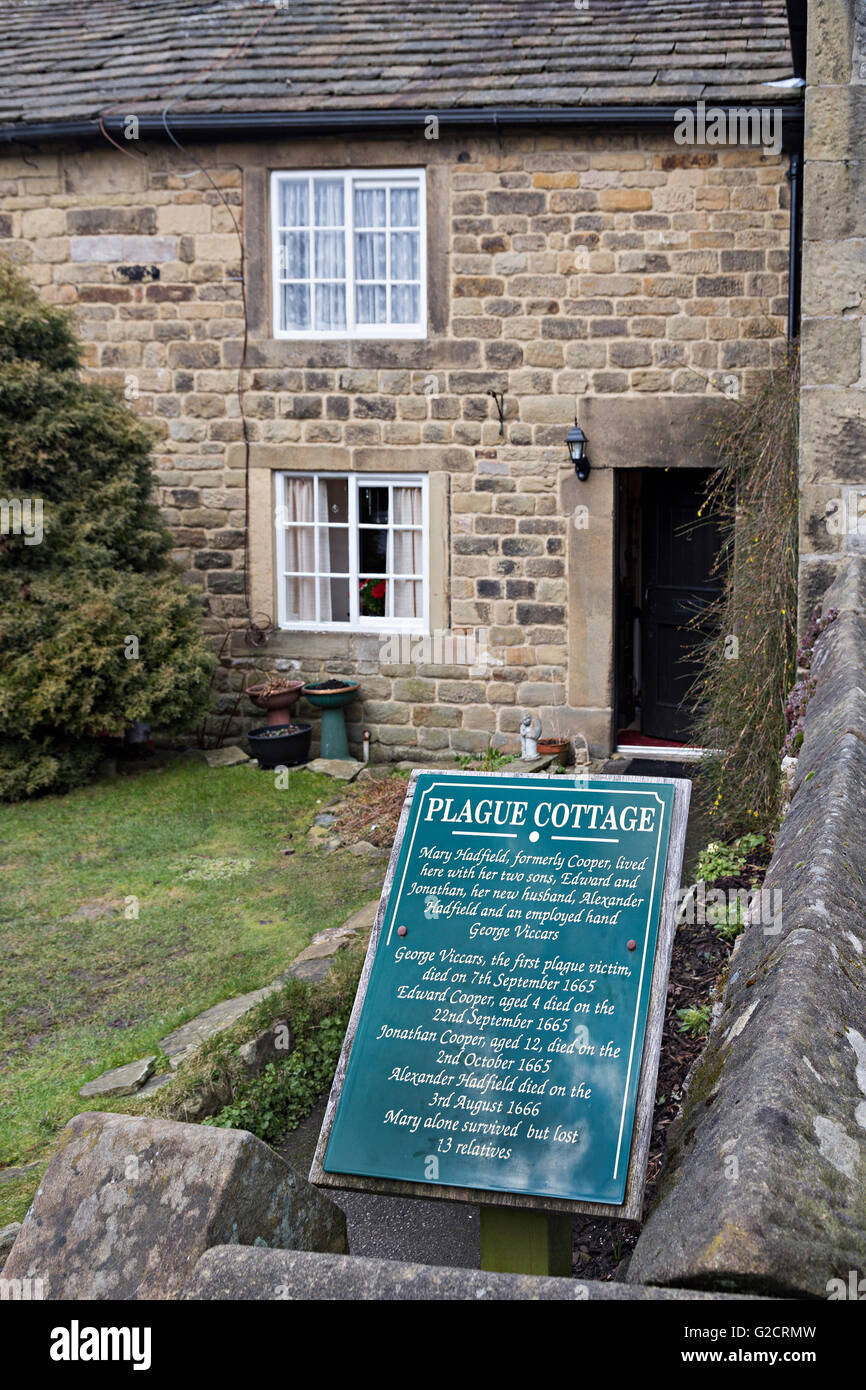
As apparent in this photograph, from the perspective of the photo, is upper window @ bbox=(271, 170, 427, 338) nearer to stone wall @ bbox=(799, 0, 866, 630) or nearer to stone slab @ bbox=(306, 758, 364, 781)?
stone slab @ bbox=(306, 758, 364, 781)

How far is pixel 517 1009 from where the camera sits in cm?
286

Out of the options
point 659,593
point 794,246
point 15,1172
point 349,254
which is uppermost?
point 349,254

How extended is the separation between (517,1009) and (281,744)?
25.1 ft

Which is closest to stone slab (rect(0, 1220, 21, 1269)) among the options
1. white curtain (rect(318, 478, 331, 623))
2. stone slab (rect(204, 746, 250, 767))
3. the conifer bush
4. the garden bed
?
the garden bed

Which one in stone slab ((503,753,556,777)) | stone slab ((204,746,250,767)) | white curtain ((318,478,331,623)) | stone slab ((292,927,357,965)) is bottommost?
stone slab ((292,927,357,965))

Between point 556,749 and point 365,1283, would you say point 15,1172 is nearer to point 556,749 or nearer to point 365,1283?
point 365,1283

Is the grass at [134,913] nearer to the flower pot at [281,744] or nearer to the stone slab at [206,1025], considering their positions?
the stone slab at [206,1025]

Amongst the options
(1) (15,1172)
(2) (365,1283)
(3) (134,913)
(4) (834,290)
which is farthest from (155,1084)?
(4) (834,290)

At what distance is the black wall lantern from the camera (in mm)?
9836

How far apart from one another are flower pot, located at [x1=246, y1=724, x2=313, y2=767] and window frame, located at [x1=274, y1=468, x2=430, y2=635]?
1.00m

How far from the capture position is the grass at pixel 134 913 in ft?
16.4

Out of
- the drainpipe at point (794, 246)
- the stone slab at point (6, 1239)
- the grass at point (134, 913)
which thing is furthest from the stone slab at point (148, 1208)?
the drainpipe at point (794, 246)
